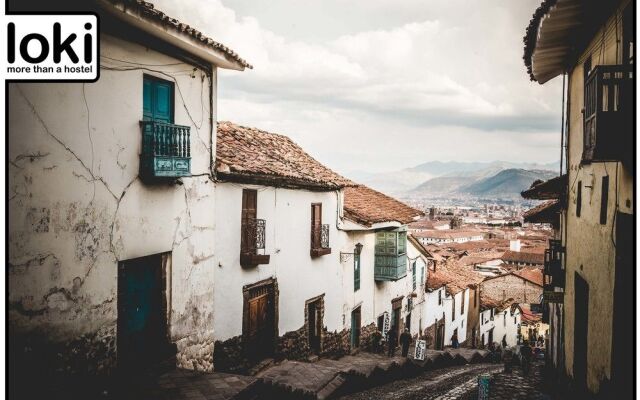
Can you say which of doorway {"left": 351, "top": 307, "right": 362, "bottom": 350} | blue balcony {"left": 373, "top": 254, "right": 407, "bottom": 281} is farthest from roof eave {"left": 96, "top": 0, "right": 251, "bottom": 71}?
blue balcony {"left": 373, "top": 254, "right": 407, "bottom": 281}

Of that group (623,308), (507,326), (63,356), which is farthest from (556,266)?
(507,326)

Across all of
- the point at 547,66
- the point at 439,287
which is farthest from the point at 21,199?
the point at 439,287

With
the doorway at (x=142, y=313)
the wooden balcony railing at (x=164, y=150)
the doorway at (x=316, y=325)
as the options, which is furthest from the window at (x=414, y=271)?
the wooden balcony railing at (x=164, y=150)

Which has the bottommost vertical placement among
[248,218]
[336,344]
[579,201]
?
[336,344]

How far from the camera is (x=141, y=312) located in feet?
31.3

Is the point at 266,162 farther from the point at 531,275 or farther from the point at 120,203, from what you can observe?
the point at 531,275

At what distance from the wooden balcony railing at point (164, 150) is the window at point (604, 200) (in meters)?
7.00

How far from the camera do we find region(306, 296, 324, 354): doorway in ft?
54.0

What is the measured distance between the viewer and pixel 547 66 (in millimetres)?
12836

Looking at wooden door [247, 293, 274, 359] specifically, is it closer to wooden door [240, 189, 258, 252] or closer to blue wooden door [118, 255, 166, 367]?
wooden door [240, 189, 258, 252]

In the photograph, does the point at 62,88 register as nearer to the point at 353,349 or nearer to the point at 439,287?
the point at 353,349

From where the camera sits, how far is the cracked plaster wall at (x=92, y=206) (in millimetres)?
7039

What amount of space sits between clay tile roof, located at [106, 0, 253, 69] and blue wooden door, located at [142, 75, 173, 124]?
98cm

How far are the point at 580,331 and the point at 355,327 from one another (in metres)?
9.88
